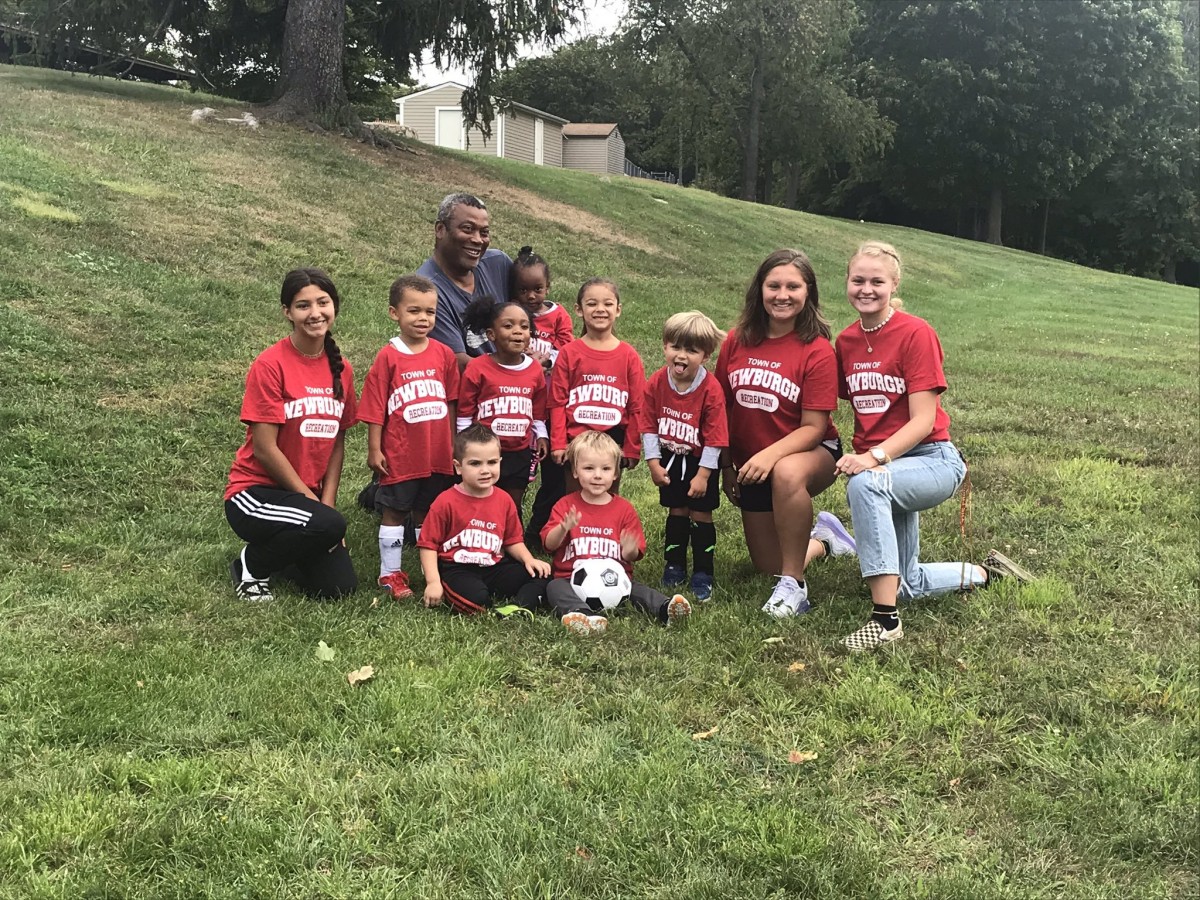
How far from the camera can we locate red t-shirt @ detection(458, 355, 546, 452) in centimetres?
468

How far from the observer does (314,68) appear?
17.8 m

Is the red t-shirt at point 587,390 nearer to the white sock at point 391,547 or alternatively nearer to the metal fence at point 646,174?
the white sock at point 391,547

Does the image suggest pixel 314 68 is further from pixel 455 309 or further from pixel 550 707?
pixel 550 707

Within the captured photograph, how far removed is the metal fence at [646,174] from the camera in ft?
192

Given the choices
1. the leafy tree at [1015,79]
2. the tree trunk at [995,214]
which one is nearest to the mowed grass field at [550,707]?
the leafy tree at [1015,79]

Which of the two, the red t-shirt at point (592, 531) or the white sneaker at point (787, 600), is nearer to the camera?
the white sneaker at point (787, 600)

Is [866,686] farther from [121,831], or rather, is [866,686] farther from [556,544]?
[121,831]

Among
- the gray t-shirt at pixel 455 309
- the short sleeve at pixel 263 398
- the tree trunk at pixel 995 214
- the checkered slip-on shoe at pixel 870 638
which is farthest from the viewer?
the tree trunk at pixel 995 214

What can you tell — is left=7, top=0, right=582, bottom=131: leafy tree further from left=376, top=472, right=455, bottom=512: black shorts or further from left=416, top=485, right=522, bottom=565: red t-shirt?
left=416, top=485, right=522, bottom=565: red t-shirt

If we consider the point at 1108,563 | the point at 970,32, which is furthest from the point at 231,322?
the point at 970,32

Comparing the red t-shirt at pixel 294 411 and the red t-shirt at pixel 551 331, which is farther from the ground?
the red t-shirt at pixel 551 331

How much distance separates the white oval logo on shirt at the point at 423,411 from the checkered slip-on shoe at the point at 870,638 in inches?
88.1

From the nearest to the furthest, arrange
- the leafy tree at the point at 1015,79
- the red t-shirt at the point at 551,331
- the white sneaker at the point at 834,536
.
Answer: the white sneaker at the point at 834,536, the red t-shirt at the point at 551,331, the leafy tree at the point at 1015,79

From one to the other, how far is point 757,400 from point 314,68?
648 inches
